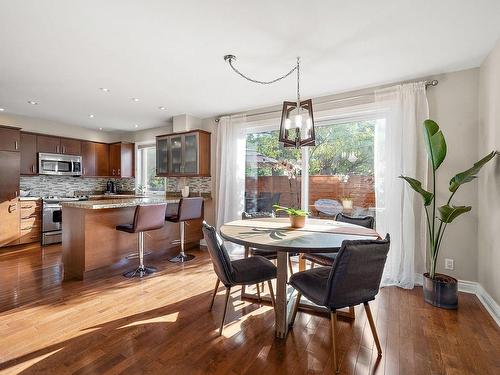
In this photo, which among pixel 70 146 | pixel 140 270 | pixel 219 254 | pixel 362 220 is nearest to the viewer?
pixel 219 254

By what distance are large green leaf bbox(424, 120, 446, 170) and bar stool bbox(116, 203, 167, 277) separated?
10.2 ft

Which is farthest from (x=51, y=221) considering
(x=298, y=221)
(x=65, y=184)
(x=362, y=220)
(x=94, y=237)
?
(x=362, y=220)

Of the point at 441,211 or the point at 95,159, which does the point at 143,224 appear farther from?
the point at 95,159

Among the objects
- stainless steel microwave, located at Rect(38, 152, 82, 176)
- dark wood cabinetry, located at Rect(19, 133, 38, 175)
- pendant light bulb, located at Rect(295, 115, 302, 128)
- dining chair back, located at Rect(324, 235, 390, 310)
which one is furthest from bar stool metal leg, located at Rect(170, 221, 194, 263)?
dark wood cabinetry, located at Rect(19, 133, 38, 175)

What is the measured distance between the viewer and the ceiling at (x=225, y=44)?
194cm

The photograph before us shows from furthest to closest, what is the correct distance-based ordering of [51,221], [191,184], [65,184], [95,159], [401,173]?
[95,159]
[65,184]
[191,184]
[51,221]
[401,173]

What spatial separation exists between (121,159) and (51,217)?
1.81 metres

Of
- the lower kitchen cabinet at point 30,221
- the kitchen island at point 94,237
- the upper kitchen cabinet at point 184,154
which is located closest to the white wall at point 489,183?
the kitchen island at point 94,237

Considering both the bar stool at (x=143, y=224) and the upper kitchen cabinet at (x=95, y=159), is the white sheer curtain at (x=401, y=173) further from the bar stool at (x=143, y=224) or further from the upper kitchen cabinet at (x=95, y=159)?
the upper kitchen cabinet at (x=95, y=159)

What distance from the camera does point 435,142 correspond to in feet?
8.40

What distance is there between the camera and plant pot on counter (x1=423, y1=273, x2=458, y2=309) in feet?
8.24

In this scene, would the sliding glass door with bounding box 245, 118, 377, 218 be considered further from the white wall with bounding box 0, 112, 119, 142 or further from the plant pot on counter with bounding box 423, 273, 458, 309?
the white wall with bounding box 0, 112, 119, 142

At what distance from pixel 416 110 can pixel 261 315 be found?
9.18ft

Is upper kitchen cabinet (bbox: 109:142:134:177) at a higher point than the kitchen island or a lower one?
higher
